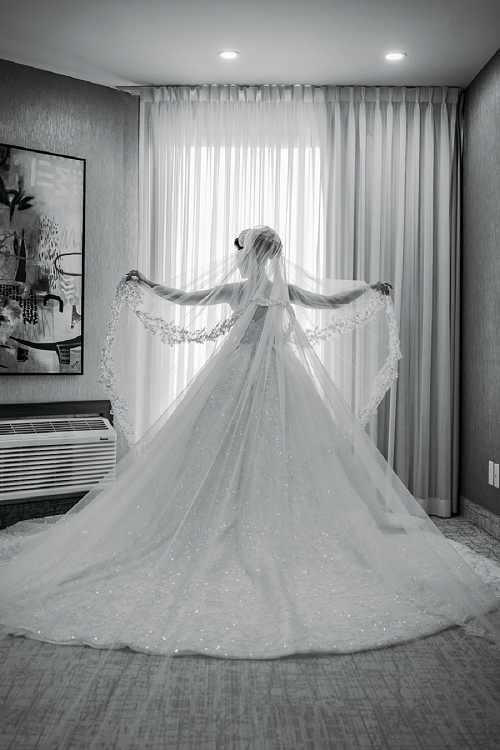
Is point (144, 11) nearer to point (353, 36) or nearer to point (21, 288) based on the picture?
point (353, 36)

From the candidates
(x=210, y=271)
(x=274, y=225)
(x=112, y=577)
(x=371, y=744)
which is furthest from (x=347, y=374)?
(x=371, y=744)

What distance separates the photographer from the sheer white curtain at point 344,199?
4.36m

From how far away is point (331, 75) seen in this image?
4.18 meters

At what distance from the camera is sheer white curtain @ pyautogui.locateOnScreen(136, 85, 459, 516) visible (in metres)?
4.36

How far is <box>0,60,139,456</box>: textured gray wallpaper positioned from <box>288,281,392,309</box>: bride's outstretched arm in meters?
1.49

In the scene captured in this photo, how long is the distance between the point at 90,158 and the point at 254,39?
1.20 meters

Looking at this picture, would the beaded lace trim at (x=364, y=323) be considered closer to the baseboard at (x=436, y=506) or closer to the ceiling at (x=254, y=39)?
the baseboard at (x=436, y=506)

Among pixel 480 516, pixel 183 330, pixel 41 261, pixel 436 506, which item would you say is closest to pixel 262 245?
pixel 183 330

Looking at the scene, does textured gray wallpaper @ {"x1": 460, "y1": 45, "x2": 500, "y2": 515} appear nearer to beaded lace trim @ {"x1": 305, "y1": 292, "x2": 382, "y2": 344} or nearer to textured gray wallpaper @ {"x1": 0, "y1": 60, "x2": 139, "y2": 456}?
beaded lace trim @ {"x1": 305, "y1": 292, "x2": 382, "y2": 344}

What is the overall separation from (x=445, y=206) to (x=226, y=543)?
2851 mm

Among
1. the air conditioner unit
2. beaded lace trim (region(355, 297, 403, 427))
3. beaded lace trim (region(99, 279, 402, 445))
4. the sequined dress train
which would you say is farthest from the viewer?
the air conditioner unit

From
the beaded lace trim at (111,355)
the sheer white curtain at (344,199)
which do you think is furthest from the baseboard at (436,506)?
the beaded lace trim at (111,355)

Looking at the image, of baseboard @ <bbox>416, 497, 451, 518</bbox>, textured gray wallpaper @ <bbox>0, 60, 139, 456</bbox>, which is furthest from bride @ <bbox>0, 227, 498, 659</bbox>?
baseboard @ <bbox>416, 497, 451, 518</bbox>

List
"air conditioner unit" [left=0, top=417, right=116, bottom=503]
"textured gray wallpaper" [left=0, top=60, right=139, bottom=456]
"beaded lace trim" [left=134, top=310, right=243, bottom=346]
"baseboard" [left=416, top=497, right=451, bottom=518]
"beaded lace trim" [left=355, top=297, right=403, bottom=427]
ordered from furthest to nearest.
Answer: "baseboard" [left=416, top=497, right=451, bottom=518], "textured gray wallpaper" [left=0, top=60, right=139, bottom=456], "air conditioner unit" [left=0, top=417, right=116, bottom=503], "beaded lace trim" [left=355, top=297, right=403, bottom=427], "beaded lace trim" [left=134, top=310, right=243, bottom=346]
